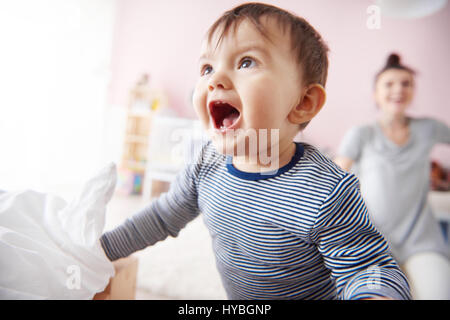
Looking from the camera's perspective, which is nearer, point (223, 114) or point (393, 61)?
point (223, 114)

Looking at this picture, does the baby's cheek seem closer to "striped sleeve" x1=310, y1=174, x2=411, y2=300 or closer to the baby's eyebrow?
the baby's eyebrow

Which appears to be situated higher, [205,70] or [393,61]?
[393,61]

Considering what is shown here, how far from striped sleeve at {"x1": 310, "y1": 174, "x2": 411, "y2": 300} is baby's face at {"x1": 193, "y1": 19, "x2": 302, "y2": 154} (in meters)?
0.11

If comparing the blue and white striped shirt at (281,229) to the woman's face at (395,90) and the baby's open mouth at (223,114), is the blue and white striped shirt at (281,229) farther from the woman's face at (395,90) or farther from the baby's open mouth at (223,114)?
the woman's face at (395,90)

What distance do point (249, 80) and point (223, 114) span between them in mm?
52

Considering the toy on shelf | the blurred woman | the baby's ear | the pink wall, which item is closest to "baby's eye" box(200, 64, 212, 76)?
the baby's ear

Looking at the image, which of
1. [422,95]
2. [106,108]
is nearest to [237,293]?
[422,95]

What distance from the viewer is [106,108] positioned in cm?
276

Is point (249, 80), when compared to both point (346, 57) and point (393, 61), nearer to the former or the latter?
point (393, 61)

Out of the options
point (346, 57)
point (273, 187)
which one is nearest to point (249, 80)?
point (273, 187)

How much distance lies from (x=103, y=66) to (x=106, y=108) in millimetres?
441

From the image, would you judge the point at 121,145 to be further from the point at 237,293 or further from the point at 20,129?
the point at 237,293

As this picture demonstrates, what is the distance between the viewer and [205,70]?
0.34 m

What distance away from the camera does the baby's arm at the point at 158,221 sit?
1.29ft
